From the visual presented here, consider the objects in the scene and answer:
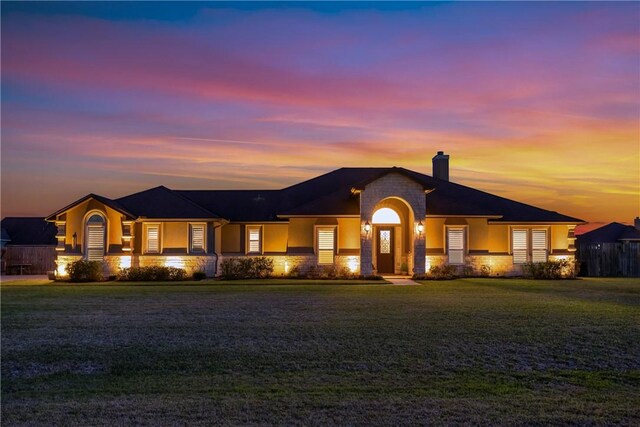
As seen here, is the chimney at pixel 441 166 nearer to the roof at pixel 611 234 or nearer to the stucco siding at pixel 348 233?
the stucco siding at pixel 348 233

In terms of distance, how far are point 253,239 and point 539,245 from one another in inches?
565

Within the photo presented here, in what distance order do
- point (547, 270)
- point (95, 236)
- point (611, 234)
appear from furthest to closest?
point (611, 234) → point (95, 236) → point (547, 270)

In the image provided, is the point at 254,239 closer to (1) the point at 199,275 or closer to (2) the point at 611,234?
(1) the point at 199,275

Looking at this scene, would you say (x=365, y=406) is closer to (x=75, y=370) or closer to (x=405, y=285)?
(x=75, y=370)

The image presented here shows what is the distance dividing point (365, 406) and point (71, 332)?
7.63 metres

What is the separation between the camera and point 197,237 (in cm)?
2930

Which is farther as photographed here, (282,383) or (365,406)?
(282,383)

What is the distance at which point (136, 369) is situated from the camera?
8.90 metres

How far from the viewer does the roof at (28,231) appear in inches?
1439

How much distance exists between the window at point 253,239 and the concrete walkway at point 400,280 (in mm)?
7041

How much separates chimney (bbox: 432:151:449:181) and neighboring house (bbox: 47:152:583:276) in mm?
4161

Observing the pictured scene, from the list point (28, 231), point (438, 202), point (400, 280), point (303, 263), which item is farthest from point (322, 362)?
point (28, 231)

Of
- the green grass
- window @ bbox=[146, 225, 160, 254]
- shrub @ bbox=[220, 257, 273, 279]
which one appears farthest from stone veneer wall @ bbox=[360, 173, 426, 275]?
the green grass

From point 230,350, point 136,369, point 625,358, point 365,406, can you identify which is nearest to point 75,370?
point 136,369
